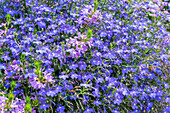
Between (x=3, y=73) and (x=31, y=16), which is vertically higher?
(x=31, y=16)

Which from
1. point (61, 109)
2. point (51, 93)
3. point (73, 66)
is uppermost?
point (73, 66)

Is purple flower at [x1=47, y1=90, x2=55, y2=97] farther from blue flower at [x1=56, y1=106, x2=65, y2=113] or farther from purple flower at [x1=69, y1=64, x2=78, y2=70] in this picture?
purple flower at [x1=69, y1=64, x2=78, y2=70]

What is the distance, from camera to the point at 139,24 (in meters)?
3.49

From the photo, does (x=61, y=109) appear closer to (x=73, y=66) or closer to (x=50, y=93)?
(x=50, y=93)

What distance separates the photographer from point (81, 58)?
9.34 feet

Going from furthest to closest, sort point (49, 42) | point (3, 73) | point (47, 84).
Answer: point (49, 42)
point (3, 73)
point (47, 84)

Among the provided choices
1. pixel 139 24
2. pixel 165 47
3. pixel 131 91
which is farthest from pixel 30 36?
pixel 165 47

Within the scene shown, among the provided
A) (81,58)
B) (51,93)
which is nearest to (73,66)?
(81,58)

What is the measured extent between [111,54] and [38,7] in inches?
48.1

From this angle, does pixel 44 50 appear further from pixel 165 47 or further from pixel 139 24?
pixel 165 47

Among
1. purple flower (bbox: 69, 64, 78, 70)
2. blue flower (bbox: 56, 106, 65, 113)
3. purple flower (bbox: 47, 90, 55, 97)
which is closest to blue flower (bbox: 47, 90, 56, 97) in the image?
purple flower (bbox: 47, 90, 55, 97)

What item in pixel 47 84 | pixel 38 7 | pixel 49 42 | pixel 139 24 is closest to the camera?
pixel 47 84

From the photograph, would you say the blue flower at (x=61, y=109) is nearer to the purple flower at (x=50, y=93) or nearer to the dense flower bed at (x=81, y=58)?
the dense flower bed at (x=81, y=58)

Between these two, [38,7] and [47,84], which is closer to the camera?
[47,84]
